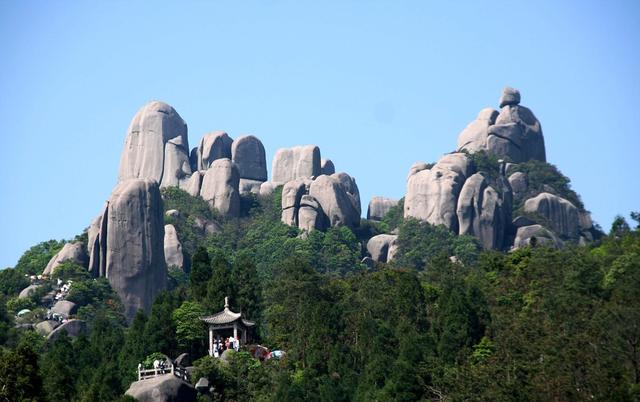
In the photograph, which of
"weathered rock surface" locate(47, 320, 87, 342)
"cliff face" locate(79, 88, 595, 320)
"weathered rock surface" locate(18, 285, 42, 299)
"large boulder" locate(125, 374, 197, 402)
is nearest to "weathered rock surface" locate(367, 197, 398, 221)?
"cliff face" locate(79, 88, 595, 320)

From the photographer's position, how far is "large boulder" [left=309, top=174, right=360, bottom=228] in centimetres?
10350

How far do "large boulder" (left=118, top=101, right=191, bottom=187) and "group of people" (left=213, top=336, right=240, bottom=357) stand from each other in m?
52.4

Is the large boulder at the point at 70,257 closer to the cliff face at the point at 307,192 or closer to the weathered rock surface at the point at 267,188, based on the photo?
the cliff face at the point at 307,192

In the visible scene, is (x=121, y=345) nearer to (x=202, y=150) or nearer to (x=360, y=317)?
(x=360, y=317)

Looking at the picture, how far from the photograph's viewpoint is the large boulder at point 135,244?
90188mm

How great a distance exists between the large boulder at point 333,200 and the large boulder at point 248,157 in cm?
1136

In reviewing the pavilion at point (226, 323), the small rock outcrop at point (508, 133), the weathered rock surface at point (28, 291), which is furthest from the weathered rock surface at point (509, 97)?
the pavilion at point (226, 323)

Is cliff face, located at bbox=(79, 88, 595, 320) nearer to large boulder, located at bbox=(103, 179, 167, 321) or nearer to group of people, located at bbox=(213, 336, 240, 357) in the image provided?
large boulder, located at bbox=(103, 179, 167, 321)

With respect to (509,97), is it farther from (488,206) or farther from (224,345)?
(224,345)

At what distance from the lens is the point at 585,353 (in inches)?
1960

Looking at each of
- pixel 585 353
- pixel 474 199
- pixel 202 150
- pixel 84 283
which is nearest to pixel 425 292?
pixel 585 353

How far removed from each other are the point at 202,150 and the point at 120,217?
23.4 meters

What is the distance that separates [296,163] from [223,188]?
27.8ft

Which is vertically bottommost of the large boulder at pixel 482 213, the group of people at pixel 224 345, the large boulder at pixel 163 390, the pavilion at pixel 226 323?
the large boulder at pixel 163 390
